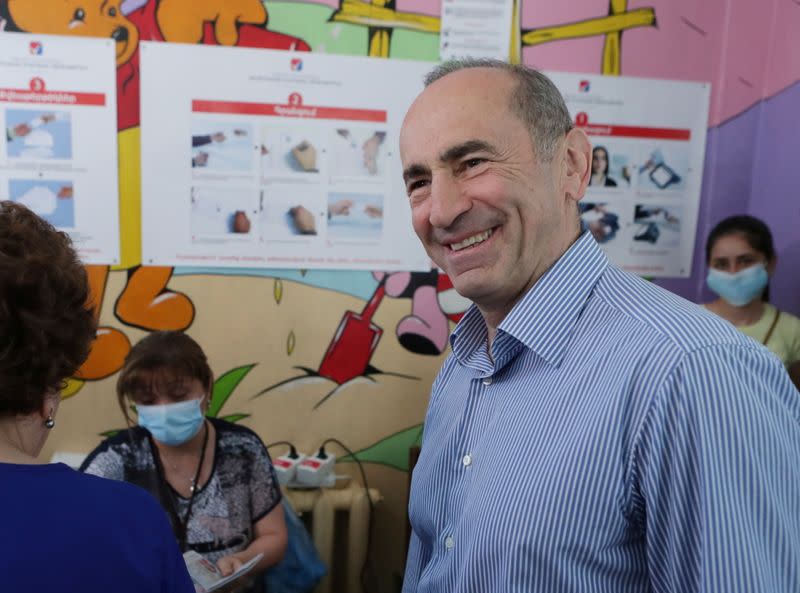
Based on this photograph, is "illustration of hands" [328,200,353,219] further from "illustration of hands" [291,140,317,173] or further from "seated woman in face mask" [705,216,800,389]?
"seated woman in face mask" [705,216,800,389]

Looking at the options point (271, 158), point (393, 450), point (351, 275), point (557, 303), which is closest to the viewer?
point (557, 303)

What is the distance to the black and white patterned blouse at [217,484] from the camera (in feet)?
5.57

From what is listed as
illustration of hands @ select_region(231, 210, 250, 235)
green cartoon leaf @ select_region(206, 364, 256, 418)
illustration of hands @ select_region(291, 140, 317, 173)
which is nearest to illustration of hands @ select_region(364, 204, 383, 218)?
illustration of hands @ select_region(291, 140, 317, 173)

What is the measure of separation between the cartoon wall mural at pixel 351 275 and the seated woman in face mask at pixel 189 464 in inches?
17.4

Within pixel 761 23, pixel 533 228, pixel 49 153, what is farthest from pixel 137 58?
pixel 761 23

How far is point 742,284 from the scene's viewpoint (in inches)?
87.9

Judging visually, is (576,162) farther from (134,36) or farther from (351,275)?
(134,36)

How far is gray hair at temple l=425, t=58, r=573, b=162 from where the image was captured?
0.92m

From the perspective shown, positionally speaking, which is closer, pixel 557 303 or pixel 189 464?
pixel 557 303

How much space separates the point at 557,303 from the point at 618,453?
233 millimetres

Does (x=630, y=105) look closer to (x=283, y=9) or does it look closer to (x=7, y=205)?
(x=283, y=9)

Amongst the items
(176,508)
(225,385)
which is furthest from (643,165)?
(176,508)

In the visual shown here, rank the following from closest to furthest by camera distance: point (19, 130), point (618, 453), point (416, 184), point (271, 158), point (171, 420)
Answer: point (618, 453), point (416, 184), point (171, 420), point (19, 130), point (271, 158)

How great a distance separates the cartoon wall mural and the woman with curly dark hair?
1.35 meters
